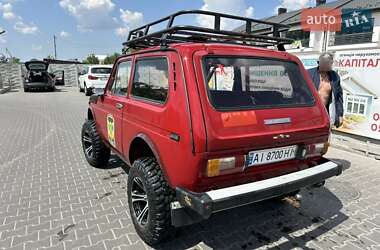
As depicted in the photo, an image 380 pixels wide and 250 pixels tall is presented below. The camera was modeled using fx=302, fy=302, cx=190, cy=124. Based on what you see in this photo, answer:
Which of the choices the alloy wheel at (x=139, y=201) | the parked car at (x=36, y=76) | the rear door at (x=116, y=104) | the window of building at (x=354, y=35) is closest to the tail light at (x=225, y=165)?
the alloy wheel at (x=139, y=201)

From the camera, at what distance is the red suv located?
2.33 m

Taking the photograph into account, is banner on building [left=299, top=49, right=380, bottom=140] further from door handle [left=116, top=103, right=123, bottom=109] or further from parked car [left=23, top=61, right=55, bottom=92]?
parked car [left=23, top=61, right=55, bottom=92]

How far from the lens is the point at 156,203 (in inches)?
104

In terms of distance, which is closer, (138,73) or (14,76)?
(138,73)

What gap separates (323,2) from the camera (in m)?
34.7

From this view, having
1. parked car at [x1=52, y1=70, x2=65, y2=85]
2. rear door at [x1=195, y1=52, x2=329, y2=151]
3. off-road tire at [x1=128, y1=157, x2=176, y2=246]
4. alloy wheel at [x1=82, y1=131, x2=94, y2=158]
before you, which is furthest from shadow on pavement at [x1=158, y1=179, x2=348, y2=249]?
parked car at [x1=52, y1=70, x2=65, y2=85]

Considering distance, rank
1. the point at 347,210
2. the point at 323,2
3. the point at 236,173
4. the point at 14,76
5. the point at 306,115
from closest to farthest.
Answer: the point at 236,173 → the point at 306,115 → the point at 347,210 → the point at 14,76 → the point at 323,2

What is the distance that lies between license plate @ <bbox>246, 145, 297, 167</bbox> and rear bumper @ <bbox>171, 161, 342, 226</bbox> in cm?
16

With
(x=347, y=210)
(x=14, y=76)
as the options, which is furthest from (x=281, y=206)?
(x=14, y=76)

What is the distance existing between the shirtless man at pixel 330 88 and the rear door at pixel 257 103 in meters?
1.59

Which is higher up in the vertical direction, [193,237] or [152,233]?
[152,233]

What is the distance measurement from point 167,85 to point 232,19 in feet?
3.90

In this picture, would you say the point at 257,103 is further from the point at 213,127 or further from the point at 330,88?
the point at 330,88

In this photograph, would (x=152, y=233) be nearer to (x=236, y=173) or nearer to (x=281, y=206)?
(x=236, y=173)
